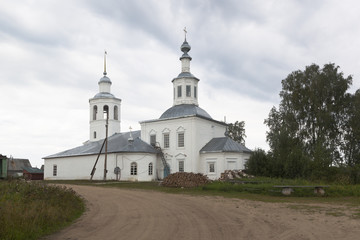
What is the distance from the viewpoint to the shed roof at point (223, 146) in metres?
35.6

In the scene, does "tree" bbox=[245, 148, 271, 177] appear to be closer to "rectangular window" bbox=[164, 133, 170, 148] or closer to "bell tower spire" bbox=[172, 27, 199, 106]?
"rectangular window" bbox=[164, 133, 170, 148]

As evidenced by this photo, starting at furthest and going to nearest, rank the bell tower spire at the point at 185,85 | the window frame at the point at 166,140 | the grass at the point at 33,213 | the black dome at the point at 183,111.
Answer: the bell tower spire at the point at 185,85
the window frame at the point at 166,140
the black dome at the point at 183,111
the grass at the point at 33,213

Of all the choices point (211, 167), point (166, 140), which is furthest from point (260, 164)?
point (166, 140)

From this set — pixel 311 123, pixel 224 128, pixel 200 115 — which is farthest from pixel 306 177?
pixel 224 128

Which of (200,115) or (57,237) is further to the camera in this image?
(200,115)

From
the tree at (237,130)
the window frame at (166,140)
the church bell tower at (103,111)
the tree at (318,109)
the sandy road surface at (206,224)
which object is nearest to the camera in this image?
the sandy road surface at (206,224)

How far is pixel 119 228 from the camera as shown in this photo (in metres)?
9.09

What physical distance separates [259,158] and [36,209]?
786 inches

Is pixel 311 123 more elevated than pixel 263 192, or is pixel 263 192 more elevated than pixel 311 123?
pixel 311 123

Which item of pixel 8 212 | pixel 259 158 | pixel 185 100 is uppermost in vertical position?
A: pixel 185 100

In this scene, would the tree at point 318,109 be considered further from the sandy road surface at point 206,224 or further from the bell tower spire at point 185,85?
the sandy road surface at point 206,224

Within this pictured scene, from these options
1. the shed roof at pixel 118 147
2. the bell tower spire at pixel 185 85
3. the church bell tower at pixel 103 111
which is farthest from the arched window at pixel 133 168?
the church bell tower at pixel 103 111

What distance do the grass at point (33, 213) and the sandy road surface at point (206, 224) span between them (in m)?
0.40

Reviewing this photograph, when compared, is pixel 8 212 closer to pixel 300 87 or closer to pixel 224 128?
pixel 300 87
